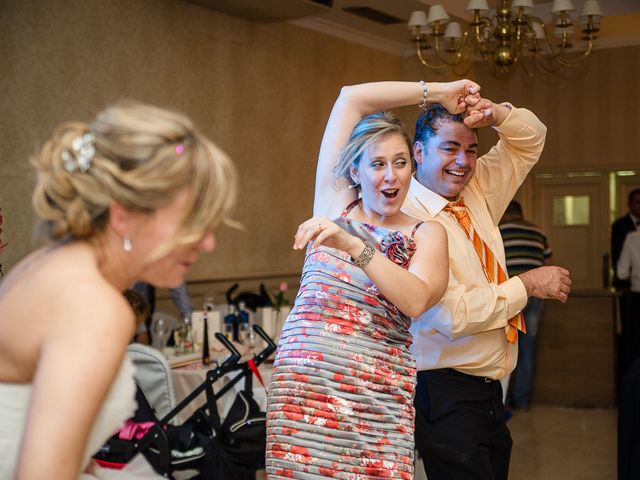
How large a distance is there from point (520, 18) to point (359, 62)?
12.4 feet

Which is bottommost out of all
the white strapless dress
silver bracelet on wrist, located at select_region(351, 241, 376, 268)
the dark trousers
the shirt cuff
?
the dark trousers

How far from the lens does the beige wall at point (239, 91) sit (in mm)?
5668

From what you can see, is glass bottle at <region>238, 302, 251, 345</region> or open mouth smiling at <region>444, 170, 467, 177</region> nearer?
open mouth smiling at <region>444, 170, 467, 177</region>

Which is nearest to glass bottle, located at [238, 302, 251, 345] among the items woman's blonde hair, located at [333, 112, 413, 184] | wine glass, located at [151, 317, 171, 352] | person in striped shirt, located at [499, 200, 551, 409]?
wine glass, located at [151, 317, 171, 352]

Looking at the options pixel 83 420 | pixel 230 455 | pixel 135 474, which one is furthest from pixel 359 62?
pixel 83 420

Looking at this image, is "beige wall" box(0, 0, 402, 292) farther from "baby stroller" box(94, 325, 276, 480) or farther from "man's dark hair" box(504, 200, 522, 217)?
"baby stroller" box(94, 325, 276, 480)

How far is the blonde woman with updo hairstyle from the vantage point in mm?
1092

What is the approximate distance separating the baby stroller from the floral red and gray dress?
138 centimetres

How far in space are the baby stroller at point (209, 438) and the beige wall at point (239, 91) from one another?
7.25 ft

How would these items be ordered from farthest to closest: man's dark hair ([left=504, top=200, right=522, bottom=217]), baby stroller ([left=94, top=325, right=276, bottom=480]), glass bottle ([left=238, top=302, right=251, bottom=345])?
man's dark hair ([left=504, top=200, right=522, bottom=217])
glass bottle ([left=238, top=302, right=251, bottom=345])
baby stroller ([left=94, top=325, right=276, bottom=480])

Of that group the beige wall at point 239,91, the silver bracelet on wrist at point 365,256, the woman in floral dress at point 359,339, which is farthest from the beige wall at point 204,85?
the silver bracelet on wrist at point 365,256

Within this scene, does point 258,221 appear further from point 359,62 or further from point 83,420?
point 83,420

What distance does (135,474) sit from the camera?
275 cm

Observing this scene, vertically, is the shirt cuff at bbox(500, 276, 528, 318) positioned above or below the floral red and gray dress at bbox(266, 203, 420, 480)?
above
